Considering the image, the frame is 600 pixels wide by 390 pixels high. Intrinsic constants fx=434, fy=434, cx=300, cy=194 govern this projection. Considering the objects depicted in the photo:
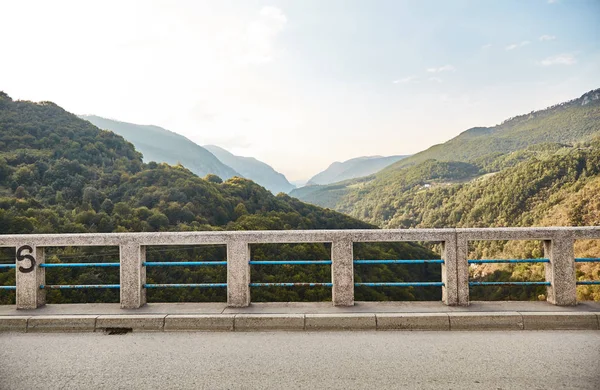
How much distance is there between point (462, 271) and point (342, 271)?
1.56m

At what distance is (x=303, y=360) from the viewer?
4.28 metres

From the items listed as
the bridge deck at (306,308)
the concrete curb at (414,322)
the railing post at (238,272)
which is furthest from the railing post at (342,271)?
the railing post at (238,272)

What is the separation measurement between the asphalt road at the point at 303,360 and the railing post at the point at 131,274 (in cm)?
74

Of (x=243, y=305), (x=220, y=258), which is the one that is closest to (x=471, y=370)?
(x=243, y=305)

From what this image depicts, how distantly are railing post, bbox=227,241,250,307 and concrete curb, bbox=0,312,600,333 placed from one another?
17.4 inches

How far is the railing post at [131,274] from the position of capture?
585 cm

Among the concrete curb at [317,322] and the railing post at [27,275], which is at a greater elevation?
the railing post at [27,275]

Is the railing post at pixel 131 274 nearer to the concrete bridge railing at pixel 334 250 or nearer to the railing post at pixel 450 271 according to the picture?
the concrete bridge railing at pixel 334 250

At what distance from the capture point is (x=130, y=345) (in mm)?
4828

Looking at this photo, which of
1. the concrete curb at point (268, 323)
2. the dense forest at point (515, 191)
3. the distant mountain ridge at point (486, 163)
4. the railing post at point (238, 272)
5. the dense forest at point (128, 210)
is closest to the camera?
the concrete curb at point (268, 323)

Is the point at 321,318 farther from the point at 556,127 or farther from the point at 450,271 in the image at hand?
the point at 556,127

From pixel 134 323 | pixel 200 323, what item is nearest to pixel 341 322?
pixel 200 323

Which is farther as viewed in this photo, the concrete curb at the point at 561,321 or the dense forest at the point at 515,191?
the dense forest at the point at 515,191

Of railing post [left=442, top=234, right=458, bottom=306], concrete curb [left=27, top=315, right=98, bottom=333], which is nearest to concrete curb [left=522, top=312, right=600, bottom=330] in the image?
railing post [left=442, top=234, right=458, bottom=306]
